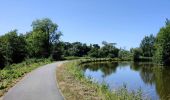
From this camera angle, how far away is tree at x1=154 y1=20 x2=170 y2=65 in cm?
7500

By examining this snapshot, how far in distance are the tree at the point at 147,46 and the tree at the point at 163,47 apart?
4543cm

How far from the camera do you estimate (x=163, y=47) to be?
7738cm

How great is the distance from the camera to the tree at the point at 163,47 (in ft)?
246

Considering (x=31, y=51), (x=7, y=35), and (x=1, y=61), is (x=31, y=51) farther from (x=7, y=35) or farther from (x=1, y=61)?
(x=1, y=61)

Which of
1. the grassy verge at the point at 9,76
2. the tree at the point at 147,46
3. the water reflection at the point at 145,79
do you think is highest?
the tree at the point at 147,46

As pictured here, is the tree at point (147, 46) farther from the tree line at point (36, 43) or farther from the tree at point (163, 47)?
the tree line at point (36, 43)

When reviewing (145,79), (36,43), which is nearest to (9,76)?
(145,79)

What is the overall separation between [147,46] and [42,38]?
214 ft

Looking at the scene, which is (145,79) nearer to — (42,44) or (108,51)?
(42,44)

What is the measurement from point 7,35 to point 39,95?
49.4 metres

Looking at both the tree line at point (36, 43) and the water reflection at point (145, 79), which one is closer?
the water reflection at point (145, 79)

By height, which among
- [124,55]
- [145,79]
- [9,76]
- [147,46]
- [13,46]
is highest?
[147,46]

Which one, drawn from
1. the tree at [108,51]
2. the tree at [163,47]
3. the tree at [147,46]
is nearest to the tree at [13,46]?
the tree at [163,47]

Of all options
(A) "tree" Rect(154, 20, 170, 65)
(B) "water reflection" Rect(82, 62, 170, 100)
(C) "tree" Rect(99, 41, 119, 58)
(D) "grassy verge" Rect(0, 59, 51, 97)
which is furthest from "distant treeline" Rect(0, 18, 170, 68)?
(D) "grassy verge" Rect(0, 59, 51, 97)
